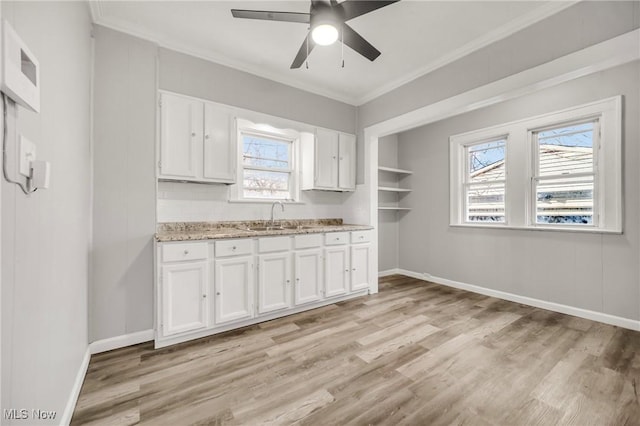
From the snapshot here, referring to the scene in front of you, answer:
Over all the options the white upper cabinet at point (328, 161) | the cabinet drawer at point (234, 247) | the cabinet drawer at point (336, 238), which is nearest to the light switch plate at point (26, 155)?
the cabinet drawer at point (234, 247)

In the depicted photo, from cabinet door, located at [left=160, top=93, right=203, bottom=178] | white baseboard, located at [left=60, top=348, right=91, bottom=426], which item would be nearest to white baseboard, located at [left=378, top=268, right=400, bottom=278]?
cabinet door, located at [left=160, top=93, right=203, bottom=178]

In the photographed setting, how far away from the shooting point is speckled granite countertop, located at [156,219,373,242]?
2585 mm

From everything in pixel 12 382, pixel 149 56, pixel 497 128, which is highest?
pixel 149 56

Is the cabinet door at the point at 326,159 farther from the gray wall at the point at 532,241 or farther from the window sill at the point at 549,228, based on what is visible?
the window sill at the point at 549,228

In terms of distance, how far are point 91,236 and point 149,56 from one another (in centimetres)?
173

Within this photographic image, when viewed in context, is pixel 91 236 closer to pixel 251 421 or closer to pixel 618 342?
pixel 251 421

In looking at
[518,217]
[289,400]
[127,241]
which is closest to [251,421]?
[289,400]

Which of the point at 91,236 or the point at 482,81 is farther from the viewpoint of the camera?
the point at 482,81

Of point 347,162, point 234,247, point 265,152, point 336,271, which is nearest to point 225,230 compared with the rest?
point 234,247

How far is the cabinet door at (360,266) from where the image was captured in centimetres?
377

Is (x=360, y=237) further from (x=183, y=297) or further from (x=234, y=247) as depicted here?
(x=183, y=297)

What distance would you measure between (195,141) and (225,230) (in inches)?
39.1

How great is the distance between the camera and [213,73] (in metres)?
3.13

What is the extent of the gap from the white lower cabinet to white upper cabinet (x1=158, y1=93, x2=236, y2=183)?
798 mm
